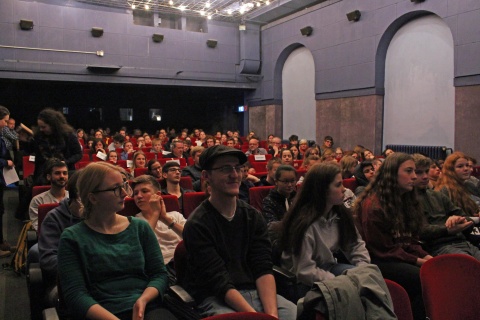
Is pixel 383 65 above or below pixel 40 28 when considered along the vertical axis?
below

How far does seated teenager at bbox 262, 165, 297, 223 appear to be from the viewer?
117 inches

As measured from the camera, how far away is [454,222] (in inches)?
105

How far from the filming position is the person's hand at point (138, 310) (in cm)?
160

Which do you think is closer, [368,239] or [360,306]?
[360,306]

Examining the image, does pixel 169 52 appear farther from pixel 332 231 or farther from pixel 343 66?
pixel 332 231

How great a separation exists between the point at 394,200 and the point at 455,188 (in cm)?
121

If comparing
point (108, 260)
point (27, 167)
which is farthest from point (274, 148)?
point (108, 260)

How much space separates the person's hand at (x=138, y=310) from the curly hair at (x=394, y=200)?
1529 millimetres

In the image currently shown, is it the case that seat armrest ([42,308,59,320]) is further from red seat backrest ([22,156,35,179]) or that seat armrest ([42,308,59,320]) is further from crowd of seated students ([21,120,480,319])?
red seat backrest ([22,156,35,179])

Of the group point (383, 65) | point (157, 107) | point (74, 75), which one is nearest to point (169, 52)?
point (74, 75)

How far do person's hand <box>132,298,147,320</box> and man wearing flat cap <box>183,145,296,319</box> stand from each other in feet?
0.86

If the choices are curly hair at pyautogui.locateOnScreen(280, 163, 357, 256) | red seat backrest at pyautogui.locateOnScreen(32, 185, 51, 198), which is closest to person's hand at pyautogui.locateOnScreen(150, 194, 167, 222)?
curly hair at pyautogui.locateOnScreen(280, 163, 357, 256)

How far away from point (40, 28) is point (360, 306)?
10821 millimetres

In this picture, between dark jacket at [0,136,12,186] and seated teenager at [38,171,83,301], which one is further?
dark jacket at [0,136,12,186]
